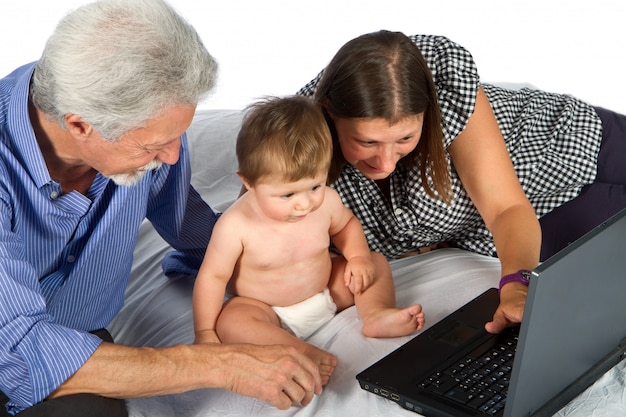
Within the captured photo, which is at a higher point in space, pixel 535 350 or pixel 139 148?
pixel 139 148

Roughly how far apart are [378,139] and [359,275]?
1.03 ft

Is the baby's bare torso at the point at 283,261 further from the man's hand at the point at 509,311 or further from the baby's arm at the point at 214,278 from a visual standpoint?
the man's hand at the point at 509,311

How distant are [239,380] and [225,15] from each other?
3.36 meters

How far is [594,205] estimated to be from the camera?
264 cm

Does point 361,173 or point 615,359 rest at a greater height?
point 361,173

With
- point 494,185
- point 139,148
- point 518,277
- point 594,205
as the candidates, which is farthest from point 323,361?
point 594,205

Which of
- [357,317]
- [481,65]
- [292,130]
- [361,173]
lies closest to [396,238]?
[361,173]

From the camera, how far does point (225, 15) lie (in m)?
4.83

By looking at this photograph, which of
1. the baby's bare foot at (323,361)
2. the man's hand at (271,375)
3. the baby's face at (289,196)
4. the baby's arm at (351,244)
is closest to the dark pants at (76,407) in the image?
the man's hand at (271,375)

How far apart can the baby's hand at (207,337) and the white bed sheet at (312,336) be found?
12 centimetres

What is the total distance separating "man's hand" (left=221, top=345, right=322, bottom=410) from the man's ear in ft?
1.61

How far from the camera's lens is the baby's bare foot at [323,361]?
189cm

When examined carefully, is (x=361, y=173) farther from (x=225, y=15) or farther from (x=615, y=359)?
(x=225, y=15)

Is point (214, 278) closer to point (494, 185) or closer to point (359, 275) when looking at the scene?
point (359, 275)
